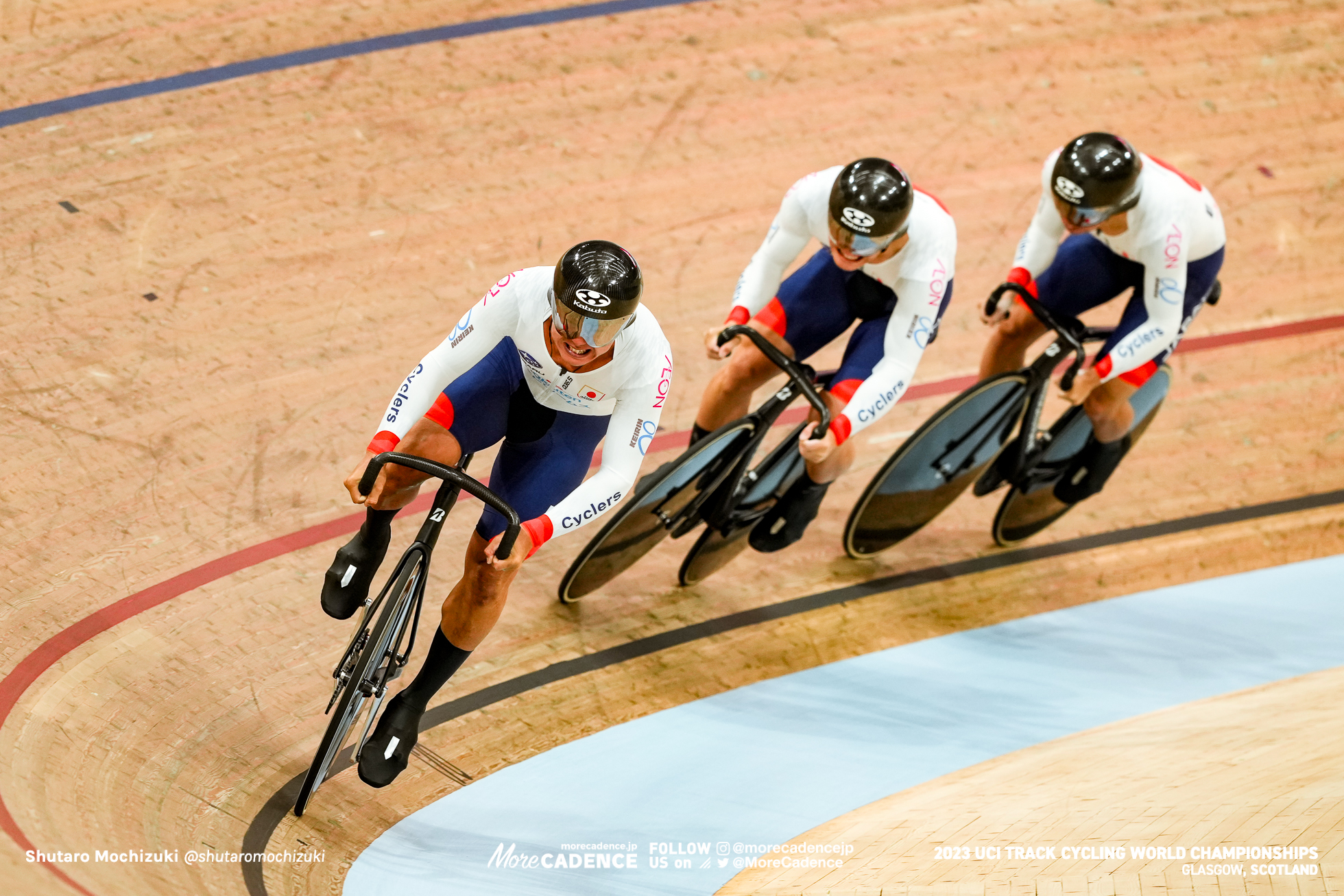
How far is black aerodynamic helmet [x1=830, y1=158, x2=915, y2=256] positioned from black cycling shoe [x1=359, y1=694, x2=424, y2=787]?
1672 mm

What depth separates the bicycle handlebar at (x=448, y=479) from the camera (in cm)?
263

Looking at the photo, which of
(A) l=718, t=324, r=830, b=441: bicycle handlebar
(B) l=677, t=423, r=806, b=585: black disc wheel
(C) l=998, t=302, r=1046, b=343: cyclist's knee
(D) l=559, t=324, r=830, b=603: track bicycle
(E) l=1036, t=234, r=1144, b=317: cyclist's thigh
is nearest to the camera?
(A) l=718, t=324, r=830, b=441: bicycle handlebar

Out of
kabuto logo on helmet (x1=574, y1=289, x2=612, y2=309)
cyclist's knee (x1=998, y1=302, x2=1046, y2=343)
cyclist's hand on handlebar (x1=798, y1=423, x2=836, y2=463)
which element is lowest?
cyclist's knee (x1=998, y1=302, x2=1046, y2=343)

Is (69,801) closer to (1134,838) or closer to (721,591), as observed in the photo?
(721,591)

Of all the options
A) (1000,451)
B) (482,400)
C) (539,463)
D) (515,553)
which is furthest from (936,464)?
(515,553)

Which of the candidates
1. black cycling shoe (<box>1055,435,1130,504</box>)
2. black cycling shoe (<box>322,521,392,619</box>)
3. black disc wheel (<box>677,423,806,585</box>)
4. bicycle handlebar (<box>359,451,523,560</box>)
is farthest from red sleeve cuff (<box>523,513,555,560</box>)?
black cycling shoe (<box>1055,435,1130,504</box>)

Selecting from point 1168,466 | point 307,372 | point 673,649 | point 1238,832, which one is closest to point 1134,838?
point 1238,832

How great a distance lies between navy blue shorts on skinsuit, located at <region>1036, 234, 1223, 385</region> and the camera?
388 centimetres

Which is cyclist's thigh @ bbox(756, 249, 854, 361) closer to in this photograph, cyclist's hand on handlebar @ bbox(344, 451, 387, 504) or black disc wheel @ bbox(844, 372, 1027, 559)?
black disc wheel @ bbox(844, 372, 1027, 559)

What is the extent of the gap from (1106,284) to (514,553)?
228cm

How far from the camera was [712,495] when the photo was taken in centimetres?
379

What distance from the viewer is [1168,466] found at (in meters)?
4.66

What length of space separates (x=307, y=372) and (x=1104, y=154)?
263cm

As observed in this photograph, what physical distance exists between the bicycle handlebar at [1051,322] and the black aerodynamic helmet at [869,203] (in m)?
0.72
